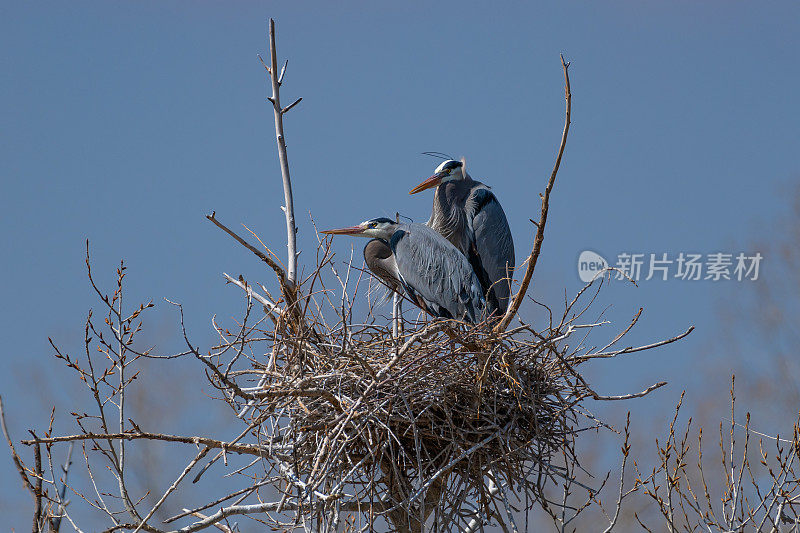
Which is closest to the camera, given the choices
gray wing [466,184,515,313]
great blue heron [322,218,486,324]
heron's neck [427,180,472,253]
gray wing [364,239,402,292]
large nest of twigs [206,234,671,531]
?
large nest of twigs [206,234,671,531]

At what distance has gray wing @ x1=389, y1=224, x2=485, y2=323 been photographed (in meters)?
5.07

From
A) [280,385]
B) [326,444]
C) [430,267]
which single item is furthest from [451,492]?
[430,267]

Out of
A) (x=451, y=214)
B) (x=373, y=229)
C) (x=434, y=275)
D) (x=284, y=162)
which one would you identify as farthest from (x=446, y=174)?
(x=284, y=162)

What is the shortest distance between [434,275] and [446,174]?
1.21 meters

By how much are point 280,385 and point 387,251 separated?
2186 millimetres

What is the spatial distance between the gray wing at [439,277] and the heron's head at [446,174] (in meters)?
0.96

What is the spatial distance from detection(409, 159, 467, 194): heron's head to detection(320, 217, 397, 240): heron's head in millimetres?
730

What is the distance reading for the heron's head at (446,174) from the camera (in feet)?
19.9

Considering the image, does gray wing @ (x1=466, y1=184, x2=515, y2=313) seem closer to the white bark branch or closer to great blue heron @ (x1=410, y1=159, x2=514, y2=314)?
great blue heron @ (x1=410, y1=159, x2=514, y2=314)

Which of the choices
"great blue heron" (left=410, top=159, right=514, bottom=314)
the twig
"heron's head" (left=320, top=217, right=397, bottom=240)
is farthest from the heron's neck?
the twig

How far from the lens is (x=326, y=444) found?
332cm

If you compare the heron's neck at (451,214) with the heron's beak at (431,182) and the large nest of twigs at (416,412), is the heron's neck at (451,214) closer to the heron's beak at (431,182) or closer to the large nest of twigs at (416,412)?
the heron's beak at (431,182)

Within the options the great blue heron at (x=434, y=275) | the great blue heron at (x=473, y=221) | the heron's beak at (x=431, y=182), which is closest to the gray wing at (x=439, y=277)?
the great blue heron at (x=434, y=275)

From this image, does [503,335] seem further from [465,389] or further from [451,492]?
[451,492]
